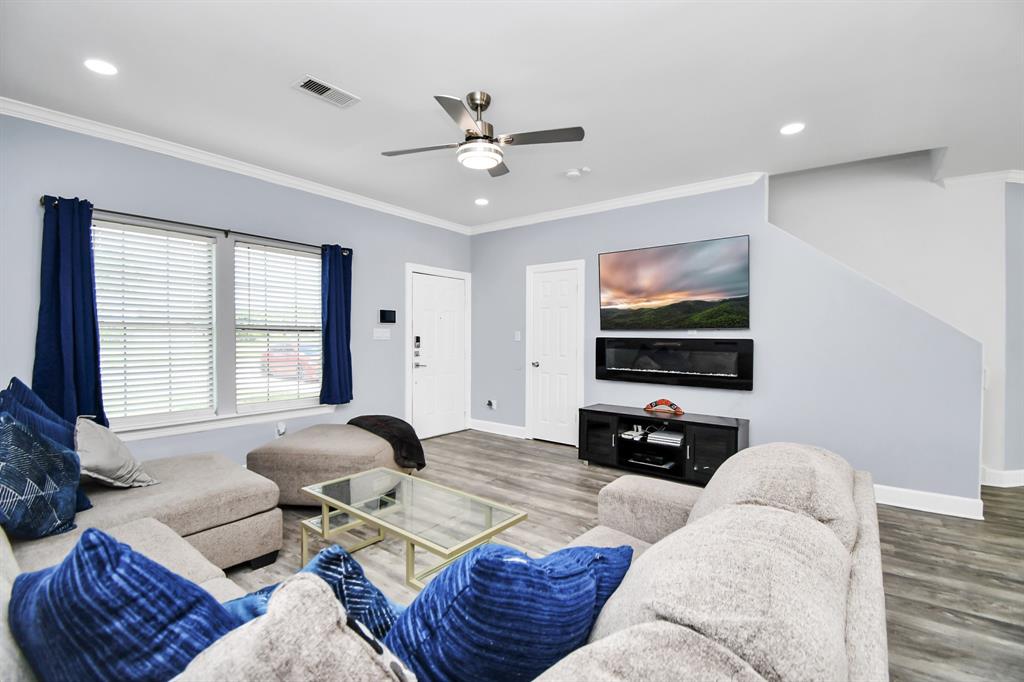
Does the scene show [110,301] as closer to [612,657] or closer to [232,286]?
[232,286]

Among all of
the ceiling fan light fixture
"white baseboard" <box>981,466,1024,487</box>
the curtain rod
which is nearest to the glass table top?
the ceiling fan light fixture

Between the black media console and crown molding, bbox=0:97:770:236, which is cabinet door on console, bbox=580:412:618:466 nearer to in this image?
the black media console

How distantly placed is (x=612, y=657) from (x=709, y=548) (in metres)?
0.32

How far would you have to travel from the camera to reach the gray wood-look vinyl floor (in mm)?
1922

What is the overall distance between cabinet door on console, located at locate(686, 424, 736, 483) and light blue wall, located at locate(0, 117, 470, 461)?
3.09 metres

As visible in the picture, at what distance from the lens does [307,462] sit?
10.8 ft

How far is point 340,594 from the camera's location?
35.4 inches

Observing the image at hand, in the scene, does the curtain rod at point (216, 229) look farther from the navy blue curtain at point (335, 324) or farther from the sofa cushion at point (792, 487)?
the sofa cushion at point (792, 487)

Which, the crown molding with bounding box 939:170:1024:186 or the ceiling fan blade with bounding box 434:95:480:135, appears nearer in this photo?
the ceiling fan blade with bounding box 434:95:480:135

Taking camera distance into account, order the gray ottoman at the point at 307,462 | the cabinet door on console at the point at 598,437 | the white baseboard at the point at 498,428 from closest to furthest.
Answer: the gray ottoman at the point at 307,462 → the cabinet door on console at the point at 598,437 → the white baseboard at the point at 498,428

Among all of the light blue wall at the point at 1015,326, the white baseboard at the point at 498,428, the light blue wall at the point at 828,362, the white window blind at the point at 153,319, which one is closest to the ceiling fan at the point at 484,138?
the light blue wall at the point at 828,362

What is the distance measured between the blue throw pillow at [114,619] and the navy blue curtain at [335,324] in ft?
12.7

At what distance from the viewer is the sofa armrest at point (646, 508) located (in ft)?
5.91

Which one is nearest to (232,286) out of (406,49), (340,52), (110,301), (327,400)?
(110,301)
